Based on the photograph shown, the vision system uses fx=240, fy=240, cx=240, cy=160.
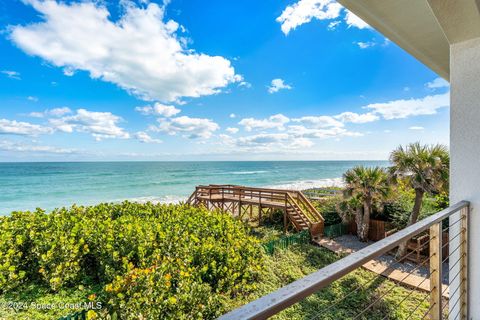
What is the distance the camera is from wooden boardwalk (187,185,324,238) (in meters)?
8.79

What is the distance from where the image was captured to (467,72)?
1.68 metres

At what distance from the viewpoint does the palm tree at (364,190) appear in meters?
7.67

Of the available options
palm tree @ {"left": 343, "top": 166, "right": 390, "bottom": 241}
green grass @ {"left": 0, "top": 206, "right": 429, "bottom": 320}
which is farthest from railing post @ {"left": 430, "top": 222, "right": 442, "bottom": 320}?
palm tree @ {"left": 343, "top": 166, "right": 390, "bottom": 241}

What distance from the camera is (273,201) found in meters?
10.4

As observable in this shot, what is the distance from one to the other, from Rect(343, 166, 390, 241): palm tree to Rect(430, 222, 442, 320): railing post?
23.2ft

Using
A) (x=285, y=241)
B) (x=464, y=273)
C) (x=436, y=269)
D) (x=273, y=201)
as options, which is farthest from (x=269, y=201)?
(x=436, y=269)

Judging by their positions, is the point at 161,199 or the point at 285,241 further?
the point at 161,199

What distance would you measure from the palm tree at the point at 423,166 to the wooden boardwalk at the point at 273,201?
2886 mm

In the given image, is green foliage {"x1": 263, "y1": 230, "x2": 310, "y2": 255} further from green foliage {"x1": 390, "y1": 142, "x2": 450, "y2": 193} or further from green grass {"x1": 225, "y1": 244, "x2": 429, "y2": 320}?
green foliage {"x1": 390, "y1": 142, "x2": 450, "y2": 193}

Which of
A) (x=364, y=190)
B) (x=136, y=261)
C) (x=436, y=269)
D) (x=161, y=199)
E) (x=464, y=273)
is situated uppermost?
(x=436, y=269)

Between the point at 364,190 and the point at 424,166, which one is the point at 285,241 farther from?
the point at 424,166

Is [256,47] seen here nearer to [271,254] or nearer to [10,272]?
[271,254]

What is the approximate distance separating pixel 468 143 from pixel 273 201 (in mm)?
9018

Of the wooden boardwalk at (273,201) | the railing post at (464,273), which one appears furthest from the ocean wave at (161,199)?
the railing post at (464,273)
